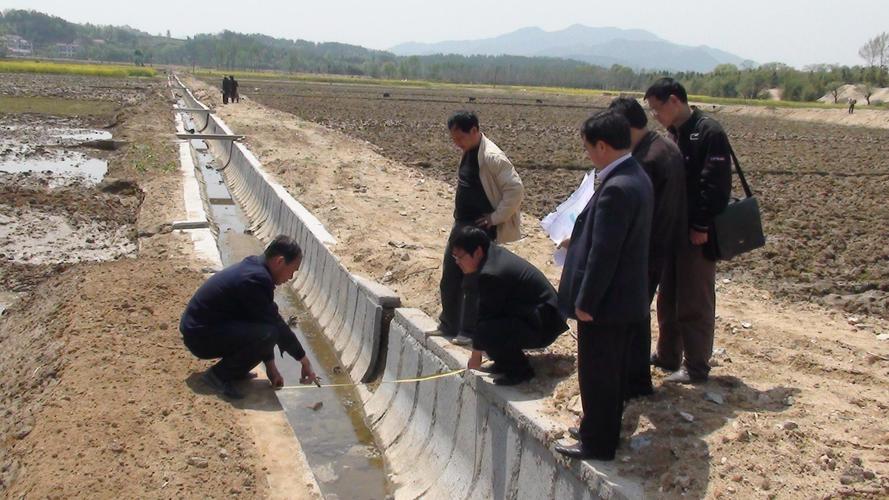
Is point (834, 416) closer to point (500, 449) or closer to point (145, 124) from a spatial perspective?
point (500, 449)

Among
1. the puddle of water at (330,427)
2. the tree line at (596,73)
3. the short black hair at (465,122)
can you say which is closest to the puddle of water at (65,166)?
the puddle of water at (330,427)

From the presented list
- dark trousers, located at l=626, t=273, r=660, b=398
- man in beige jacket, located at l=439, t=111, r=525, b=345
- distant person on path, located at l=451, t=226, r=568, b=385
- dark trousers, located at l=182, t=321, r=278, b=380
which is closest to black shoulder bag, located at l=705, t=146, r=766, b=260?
dark trousers, located at l=626, t=273, r=660, b=398

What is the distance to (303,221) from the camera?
33.8 feet

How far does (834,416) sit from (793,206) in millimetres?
10964

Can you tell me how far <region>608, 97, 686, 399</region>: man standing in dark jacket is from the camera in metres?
4.23

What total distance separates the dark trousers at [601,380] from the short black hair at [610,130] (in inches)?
33.2

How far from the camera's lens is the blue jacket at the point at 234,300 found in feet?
18.4

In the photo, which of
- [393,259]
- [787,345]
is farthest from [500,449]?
[393,259]

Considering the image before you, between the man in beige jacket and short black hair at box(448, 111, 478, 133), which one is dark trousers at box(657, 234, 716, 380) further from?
short black hair at box(448, 111, 478, 133)

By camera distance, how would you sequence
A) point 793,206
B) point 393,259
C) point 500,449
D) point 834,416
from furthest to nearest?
point 793,206 < point 393,259 < point 500,449 < point 834,416

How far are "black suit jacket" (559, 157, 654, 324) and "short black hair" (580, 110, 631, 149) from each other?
0.10 metres

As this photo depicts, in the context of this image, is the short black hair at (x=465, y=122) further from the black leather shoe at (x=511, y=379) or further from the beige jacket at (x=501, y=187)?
the black leather shoe at (x=511, y=379)

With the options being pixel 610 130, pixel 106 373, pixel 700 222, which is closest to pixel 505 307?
pixel 700 222

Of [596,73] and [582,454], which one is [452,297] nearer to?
[582,454]
